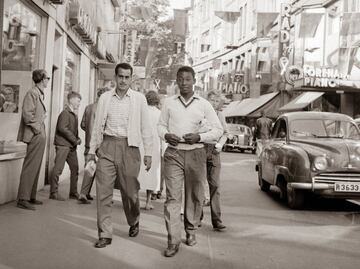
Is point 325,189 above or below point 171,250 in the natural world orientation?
above

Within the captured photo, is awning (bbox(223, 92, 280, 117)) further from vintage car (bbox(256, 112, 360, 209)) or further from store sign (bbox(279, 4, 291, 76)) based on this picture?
vintage car (bbox(256, 112, 360, 209))

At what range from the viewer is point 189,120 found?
554cm

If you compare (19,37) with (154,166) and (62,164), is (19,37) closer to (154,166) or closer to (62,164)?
(62,164)

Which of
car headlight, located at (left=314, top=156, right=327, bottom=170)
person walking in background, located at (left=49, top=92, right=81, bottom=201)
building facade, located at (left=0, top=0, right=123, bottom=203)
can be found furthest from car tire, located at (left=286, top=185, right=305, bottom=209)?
building facade, located at (left=0, top=0, right=123, bottom=203)

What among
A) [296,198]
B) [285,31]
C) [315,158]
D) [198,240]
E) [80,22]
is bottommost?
[198,240]

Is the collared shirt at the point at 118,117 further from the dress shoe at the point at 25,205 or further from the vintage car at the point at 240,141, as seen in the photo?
the vintage car at the point at 240,141

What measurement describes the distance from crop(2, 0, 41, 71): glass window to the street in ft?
7.73

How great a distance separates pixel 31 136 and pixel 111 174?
254cm

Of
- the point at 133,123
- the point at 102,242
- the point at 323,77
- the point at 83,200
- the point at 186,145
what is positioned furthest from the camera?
the point at 323,77

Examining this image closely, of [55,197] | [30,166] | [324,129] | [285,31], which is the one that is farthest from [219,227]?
[285,31]

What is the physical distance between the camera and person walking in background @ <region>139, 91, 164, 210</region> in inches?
321

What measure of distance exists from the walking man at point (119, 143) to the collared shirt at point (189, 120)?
0.28 meters

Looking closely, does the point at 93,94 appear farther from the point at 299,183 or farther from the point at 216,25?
the point at 216,25

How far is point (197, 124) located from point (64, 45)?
669cm
